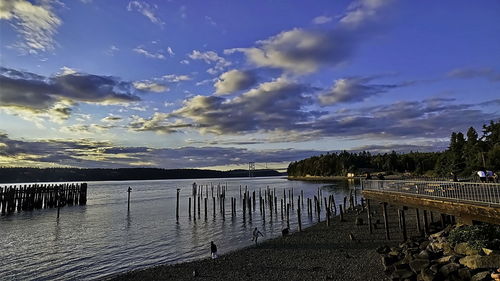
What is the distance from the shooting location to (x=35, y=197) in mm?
58344

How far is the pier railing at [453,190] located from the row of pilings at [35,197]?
46.4m

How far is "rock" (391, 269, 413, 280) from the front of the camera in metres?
13.5

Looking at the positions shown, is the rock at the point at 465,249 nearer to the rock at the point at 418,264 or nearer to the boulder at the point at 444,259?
the boulder at the point at 444,259

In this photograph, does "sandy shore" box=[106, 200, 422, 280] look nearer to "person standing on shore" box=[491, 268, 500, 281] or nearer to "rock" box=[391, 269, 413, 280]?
"rock" box=[391, 269, 413, 280]

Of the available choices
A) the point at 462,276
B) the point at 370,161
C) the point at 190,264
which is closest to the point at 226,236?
the point at 190,264

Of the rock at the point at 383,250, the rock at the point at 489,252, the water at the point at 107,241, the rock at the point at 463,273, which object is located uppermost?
the rock at the point at 489,252

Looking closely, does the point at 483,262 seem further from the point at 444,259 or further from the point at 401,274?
the point at 401,274

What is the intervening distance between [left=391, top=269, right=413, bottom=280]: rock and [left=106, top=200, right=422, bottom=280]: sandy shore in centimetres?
96

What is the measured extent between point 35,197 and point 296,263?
56194 mm

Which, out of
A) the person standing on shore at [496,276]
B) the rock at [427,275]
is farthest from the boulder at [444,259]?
the person standing on shore at [496,276]

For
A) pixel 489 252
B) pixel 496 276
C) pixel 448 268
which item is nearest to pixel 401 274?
pixel 448 268

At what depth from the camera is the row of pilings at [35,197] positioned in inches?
2079

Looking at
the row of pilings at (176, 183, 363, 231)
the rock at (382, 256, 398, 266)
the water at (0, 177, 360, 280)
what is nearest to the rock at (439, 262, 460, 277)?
the rock at (382, 256, 398, 266)

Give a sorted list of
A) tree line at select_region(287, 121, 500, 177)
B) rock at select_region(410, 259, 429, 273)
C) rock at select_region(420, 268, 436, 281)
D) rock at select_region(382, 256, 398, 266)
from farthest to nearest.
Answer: tree line at select_region(287, 121, 500, 177), rock at select_region(382, 256, 398, 266), rock at select_region(410, 259, 429, 273), rock at select_region(420, 268, 436, 281)
